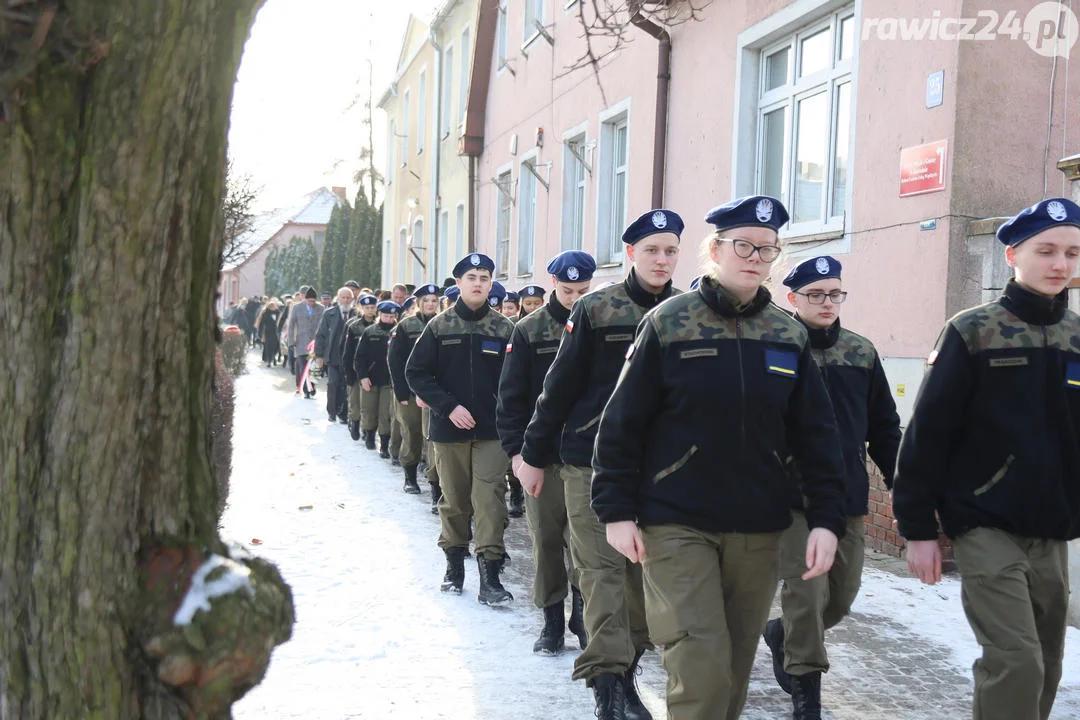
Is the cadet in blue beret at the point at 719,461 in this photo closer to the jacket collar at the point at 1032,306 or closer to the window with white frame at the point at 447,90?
the jacket collar at the point at 1032,306

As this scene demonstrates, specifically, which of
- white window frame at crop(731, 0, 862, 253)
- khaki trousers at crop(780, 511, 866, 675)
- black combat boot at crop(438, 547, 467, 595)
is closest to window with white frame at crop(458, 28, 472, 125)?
white window frame at crop(731, 0, 862, 253)

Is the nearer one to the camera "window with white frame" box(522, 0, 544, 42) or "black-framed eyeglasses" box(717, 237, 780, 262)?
"black-framed eyeglasses" box(717, 237, 780, 262)

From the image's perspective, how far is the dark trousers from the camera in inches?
688

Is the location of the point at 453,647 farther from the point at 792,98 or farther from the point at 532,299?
the point at 792,98

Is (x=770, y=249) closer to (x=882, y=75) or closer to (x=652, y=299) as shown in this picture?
(x=652, y=299)

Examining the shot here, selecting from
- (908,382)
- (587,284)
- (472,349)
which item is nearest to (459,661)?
(587,284)

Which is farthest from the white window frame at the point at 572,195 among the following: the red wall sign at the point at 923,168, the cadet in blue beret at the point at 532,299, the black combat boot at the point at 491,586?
the black combat boot at the point at 491,586

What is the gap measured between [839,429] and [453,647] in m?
2.23

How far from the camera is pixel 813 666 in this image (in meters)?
4.66

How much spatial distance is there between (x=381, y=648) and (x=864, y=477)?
2509mm

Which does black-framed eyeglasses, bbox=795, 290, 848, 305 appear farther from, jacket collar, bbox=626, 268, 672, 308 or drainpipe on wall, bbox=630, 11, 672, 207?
drainpipe on wall, bbox=630, 11, 672, 207

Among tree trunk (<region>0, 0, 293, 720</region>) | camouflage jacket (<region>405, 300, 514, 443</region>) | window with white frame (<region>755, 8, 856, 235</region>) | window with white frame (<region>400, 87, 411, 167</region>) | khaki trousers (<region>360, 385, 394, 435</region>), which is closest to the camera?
tree trunk (<region>0, 0, 293, 720</region>)

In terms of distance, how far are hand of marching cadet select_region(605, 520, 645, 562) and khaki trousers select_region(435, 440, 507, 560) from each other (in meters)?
3.22

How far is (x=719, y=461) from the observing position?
3527mm
